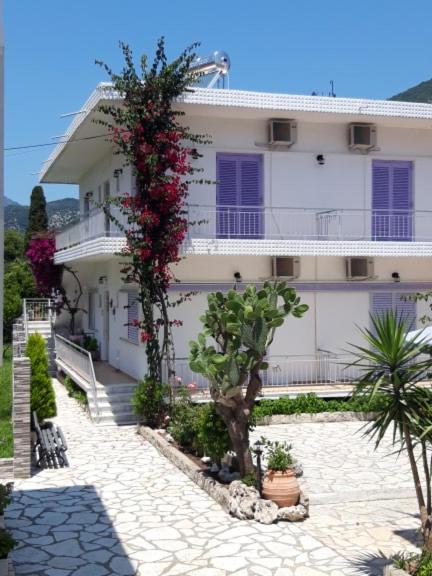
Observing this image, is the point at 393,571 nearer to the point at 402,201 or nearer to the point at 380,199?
the point at 380,199

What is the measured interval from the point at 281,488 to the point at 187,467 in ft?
8.71

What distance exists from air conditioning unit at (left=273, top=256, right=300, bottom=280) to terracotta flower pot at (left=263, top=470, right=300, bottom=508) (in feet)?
27.9

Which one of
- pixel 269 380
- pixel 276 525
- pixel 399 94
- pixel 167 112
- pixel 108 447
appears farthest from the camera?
pixel 399 94

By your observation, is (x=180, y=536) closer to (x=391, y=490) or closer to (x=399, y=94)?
(x=391, y=490)

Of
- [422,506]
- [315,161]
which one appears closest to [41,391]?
[315,161]

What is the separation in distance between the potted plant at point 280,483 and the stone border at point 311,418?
603 centimetres

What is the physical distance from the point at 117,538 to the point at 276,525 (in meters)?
2.08

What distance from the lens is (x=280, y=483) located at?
9.66 meters

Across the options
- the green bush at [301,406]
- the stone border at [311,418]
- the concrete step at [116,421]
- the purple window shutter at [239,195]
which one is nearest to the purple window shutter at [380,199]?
the purple window shutter at [239,195]

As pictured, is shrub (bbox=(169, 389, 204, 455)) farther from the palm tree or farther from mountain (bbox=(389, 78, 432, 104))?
mountain (bbox=(389, 78, 432, 104))

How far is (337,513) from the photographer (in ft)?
32.1

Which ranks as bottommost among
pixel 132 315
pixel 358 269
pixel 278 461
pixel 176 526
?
pixel 176 526

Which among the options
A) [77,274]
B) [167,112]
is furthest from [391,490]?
[77,274]

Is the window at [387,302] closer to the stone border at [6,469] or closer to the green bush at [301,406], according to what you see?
the green bush at [301,406]
